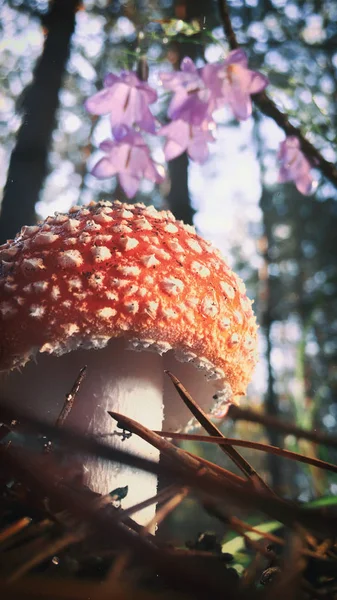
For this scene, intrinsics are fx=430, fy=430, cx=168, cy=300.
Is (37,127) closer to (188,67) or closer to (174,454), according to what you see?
(188,67)

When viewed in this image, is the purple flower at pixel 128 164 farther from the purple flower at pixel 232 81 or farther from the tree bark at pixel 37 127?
the tree bark at pixel 37 127

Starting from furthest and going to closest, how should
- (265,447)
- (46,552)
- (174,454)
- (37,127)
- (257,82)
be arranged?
(37,127) → (257,82) → (265,447) → (174,454) → (46,552)

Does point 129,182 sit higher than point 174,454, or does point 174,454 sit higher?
point 129,182

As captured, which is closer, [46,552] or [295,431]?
[46,552]

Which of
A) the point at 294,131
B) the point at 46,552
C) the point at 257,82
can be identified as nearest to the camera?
the point at 46,552

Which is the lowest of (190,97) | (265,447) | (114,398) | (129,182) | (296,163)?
(114,398)

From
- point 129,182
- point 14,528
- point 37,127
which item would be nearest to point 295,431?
point 14,528

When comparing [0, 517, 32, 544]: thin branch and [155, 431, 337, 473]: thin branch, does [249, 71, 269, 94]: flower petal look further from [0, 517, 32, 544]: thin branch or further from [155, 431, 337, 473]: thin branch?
[0, 517, 32, 544]: thin branch
